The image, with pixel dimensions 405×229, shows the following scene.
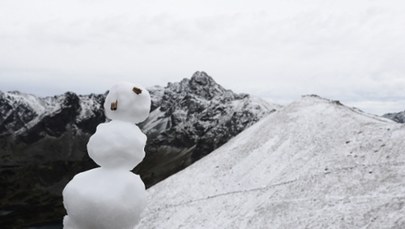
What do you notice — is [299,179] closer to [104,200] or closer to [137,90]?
[137,90]

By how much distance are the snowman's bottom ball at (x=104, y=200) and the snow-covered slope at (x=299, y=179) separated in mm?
20628

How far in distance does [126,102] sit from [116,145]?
3.08ft

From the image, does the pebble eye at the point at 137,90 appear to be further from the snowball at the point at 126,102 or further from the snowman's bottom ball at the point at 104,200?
the snowman's bottom ball at the point at 104,200

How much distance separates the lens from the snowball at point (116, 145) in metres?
8.92

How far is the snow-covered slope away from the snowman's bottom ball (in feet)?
67.7

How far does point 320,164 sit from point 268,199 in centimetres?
717

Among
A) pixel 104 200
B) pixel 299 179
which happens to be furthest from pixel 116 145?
pixel 299 179

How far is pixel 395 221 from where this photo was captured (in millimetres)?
25438

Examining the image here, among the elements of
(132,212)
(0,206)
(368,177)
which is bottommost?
(0,206)

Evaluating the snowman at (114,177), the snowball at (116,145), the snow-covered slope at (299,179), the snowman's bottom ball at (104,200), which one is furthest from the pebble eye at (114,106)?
the snow-covered slope at (299,179)

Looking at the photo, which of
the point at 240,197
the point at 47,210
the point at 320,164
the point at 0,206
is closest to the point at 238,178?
the point at 240,197

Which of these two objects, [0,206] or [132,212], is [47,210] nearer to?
[0,206]

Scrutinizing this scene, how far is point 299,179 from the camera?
39469 millimetres

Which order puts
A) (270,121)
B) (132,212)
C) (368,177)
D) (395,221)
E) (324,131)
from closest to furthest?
(132,212), (395,221), (368,177), (324,131), (270,121)
